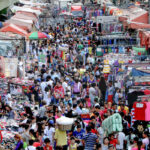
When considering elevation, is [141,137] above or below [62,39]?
above

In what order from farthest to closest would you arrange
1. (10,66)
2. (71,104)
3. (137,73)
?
(10,66) < (137,73) < (71,104)

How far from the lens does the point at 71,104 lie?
15273mm

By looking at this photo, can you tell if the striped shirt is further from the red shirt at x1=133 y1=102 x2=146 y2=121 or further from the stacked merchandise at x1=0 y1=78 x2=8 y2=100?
the stacked merchandise at x1=0 y1=78 x2=8 y2=100

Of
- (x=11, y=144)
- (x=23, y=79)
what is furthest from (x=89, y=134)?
(x=23, y=79)

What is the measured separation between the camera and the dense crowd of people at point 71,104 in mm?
11227

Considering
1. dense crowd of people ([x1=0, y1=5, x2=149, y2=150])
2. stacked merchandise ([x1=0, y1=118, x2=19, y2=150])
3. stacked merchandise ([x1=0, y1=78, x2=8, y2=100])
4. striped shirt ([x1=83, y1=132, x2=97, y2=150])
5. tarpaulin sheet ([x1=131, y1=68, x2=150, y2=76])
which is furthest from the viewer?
tarpaulin sheet ([x1=131, y1=68, x2=150, y2=76])

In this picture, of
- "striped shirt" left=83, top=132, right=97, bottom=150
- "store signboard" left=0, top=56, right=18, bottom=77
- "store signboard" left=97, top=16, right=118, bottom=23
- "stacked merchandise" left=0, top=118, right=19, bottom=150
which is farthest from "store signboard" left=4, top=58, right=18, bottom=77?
"store signboard" left=97, top=16, right=118, bottom=23

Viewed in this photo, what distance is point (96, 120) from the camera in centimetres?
1289

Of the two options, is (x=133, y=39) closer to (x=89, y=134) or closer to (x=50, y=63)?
(x=50, y=63)

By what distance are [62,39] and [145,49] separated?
10397 mm

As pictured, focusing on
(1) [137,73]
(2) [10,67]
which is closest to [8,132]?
(1) [137,73]

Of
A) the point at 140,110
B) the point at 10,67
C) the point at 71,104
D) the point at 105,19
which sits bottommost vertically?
the point at 105,19

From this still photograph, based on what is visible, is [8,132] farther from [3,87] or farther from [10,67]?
[10,67]

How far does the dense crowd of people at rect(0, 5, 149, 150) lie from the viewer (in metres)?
11.2
